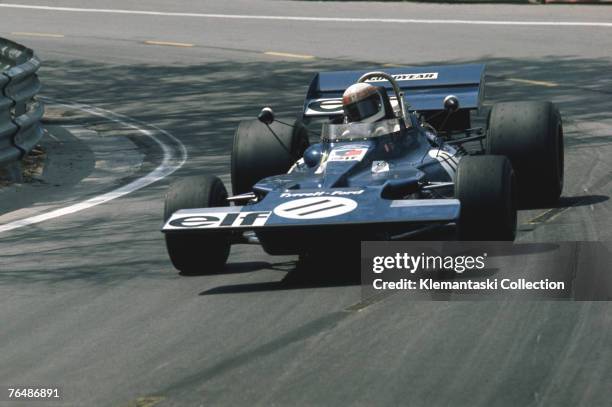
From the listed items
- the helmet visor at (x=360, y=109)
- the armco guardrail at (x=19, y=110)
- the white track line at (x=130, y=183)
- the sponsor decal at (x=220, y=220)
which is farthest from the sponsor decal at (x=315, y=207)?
the armco guardrail at (x=19, y=110)

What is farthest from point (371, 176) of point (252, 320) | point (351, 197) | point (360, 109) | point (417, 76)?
point (417, 76)

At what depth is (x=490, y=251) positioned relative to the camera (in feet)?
33.2

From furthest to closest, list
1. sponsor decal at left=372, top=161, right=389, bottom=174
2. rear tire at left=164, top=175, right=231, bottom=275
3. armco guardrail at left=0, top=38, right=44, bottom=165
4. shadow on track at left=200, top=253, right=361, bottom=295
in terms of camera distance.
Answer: armco guardrail at left=0, top=38, right=44, bottom=165, sponsor decal at left=372, top=161, right=389, bottom=174, rear tire at left=164, top=175, right=231, bottom=275, shadow on track at left=200, top=253, right=361, bottom=295

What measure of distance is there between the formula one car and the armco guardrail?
11.5ft

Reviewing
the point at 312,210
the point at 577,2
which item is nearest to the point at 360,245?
the point at 312,210

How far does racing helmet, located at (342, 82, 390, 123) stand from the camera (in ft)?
37.9

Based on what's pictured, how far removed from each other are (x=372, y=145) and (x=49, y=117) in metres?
10.9

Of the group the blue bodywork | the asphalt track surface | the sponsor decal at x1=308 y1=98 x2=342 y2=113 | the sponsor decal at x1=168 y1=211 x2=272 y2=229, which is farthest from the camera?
the sponsor decal at x1=308 y1=98 x2=342 y2=113

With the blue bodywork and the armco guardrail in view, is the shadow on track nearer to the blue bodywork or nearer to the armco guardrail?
the blue bodywork

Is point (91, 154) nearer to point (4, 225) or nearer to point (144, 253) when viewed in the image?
point (4, 225)

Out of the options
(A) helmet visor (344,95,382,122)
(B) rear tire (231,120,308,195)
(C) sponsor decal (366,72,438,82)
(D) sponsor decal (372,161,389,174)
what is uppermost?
(A) helmet visor (344,95,382,122)
